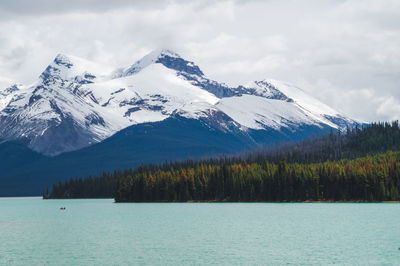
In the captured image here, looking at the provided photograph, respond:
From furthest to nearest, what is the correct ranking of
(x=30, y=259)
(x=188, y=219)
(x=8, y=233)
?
(x=188, y=219) < (x=8, y=233) < (x=30, y=259)

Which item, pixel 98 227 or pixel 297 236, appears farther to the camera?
pixel 98 227

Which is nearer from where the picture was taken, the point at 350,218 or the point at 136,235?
the point at 136,235

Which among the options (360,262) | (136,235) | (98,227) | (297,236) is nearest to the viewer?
(360,262)

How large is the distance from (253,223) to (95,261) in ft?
196

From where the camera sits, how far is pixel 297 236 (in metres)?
104

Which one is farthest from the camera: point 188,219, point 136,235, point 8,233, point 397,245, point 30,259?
point 188,219

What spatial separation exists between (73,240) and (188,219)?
4942cm

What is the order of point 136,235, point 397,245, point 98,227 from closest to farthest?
point 397,245 < point 136,235 < point 98,227

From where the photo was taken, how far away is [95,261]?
259ft

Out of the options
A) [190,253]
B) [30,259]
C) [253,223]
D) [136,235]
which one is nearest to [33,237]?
[136,235]

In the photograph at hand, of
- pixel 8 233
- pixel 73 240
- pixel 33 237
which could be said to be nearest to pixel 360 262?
pixel 73 240

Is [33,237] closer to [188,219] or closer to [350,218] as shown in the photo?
[188,219]

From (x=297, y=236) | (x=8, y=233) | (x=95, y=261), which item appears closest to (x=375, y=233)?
(x=297, y=236)

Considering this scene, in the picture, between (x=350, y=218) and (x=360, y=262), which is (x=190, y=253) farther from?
(x=350, y=218)
